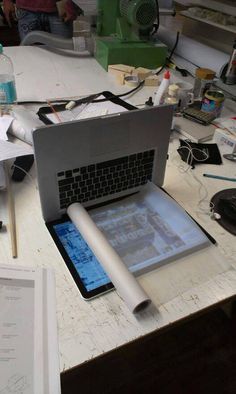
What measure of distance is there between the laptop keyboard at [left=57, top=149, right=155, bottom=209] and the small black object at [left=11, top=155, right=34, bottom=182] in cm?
22

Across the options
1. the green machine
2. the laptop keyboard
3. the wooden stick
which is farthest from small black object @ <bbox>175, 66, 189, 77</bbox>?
the wooden stick

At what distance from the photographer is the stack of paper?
465mm

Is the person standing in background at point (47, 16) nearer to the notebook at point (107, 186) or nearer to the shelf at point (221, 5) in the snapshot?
the shelf at point (221, 5)

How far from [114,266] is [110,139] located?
284 millimetres

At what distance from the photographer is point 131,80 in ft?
4.61

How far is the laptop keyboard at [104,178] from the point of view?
0.68 m

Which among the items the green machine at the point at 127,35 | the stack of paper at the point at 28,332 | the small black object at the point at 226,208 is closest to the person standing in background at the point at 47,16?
the green machine at the point at 127,35

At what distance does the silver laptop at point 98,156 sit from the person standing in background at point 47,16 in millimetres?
1419

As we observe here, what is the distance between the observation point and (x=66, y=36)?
1.82 metres

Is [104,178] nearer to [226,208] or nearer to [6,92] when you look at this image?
[226,208]

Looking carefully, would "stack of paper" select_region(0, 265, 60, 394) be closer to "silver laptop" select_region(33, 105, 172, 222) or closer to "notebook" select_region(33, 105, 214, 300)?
"notebook" select_region(33, 105, 214, 300)

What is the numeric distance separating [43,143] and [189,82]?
1.10 m

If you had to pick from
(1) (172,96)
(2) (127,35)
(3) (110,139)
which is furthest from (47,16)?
(3) (110,139)

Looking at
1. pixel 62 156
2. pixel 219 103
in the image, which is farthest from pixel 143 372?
pixel 219 103
